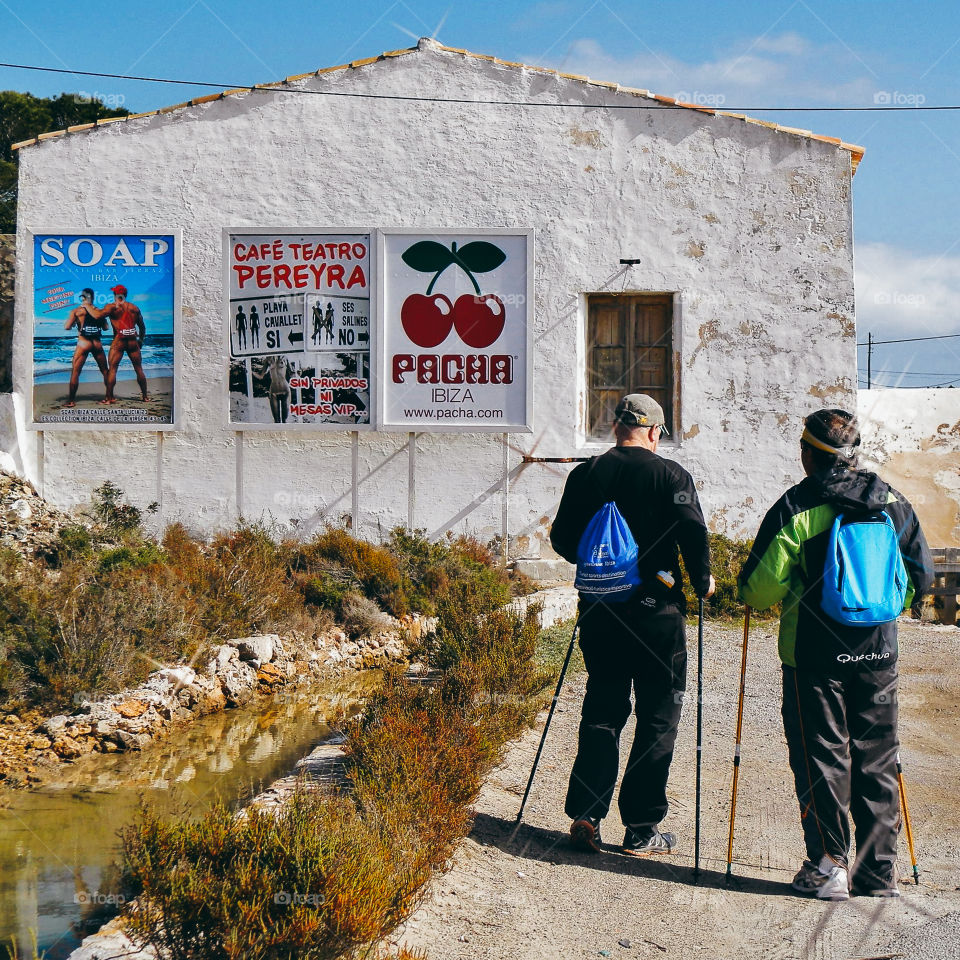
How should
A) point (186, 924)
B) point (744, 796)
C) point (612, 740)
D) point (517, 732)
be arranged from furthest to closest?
point (517, 732) → point (744, 796) → point (612, 740) → point (186, 924)

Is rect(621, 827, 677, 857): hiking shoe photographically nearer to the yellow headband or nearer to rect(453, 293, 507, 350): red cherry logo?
the yellow headband

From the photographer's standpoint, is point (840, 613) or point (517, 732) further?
point (517, 732)

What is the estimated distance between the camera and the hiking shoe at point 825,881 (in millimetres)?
4055

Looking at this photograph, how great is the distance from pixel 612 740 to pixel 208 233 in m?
11.4

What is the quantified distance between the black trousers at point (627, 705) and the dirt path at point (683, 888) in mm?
274

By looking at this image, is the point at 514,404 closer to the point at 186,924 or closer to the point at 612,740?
the point at 612,740

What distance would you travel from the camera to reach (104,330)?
1394 cm

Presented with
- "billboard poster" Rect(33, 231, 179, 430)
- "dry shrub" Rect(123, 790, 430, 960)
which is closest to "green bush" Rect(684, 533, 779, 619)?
"billboard poster" Rect(33, 231, 179, 430)

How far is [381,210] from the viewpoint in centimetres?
1398

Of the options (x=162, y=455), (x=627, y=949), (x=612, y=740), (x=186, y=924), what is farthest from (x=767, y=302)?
(x=186, y=924)

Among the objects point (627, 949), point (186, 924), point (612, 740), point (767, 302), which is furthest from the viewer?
point (767, 302)

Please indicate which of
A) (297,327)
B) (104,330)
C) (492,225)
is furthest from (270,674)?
(492,225)

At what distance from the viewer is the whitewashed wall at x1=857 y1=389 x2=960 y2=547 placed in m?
15.3

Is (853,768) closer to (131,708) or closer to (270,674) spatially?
(131,708)
